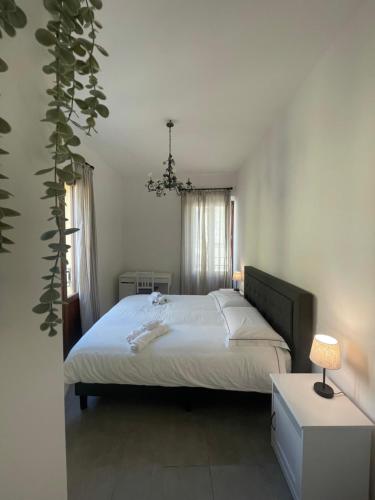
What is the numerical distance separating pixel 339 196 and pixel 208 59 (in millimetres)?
1335

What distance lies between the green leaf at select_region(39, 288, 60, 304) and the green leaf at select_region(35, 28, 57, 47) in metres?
0.52

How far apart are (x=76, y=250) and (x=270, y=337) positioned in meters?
2.59

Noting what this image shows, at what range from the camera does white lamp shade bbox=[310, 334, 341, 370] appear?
1427 millimetres

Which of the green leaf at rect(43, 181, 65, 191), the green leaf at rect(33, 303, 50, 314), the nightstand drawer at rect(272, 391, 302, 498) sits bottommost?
the nightstand drawer at rect(272, 391, 302, 498)

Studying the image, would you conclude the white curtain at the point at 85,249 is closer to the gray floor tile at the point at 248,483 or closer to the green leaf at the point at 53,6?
the gray floor tile at the point at 248,483

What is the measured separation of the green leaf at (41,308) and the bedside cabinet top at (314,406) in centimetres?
144

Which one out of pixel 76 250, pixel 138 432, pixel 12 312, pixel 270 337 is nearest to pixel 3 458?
pixel 12 312

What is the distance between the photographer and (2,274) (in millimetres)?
517

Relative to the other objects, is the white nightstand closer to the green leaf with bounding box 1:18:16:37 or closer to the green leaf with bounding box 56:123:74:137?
the green leaf with bounding box 56:123:74:137

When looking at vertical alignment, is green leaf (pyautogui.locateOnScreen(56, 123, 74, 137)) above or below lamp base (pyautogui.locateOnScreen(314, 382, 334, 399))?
above

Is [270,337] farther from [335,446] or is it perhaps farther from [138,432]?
[138,432]

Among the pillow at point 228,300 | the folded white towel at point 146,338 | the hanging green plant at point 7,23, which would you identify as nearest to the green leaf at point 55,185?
the hanging green plant at point 7,23

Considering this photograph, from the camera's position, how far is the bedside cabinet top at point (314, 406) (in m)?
1.31

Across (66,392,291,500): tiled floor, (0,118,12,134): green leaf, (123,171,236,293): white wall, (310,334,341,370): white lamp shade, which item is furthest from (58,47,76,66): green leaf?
(123,171,236,293): white wall
